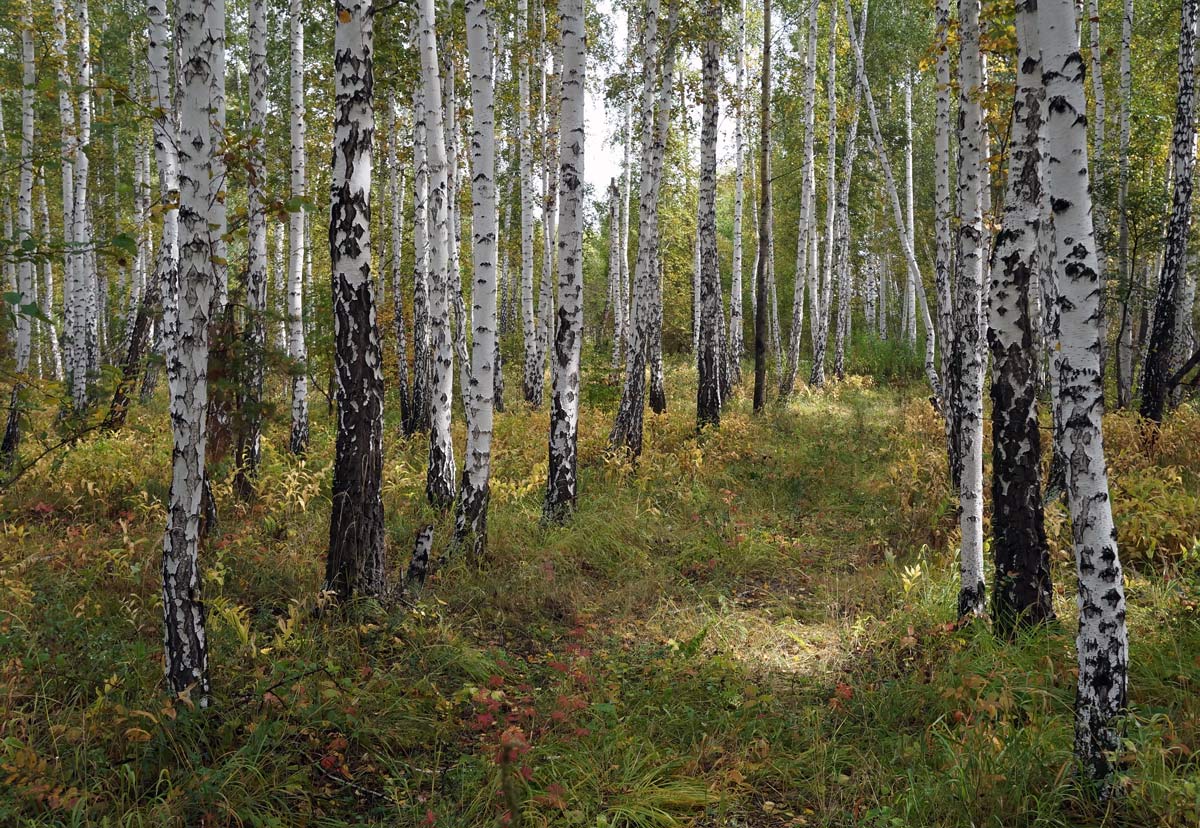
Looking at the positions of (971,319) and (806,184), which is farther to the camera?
(806,184)

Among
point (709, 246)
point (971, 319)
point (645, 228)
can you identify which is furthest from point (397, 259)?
point (971, 319)

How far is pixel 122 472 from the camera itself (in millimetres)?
8234

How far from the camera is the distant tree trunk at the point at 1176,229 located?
8.96 meters

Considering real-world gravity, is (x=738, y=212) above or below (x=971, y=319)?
above

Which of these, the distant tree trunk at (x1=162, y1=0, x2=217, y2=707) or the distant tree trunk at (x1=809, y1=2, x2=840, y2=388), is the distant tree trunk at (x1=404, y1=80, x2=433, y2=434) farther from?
the distant tree trunk at (x1=809, y1=2, x2=840, y2=388)

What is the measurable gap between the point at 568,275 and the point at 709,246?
17.8ft

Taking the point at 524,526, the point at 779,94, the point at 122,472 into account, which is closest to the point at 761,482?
the point at 524,526

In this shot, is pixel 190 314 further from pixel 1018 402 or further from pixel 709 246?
pixel 709 246

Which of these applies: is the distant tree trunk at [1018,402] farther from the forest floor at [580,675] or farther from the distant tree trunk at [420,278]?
the distant tree trunk at [420,278]

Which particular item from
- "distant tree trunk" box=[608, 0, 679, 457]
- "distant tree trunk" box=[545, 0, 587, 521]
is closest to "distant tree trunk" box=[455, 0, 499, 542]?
"distant tree trunk" box=[545, 0, 587, 521]

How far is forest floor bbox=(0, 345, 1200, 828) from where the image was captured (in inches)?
131

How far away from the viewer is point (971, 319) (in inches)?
191

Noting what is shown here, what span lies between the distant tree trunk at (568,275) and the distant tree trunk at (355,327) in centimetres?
268

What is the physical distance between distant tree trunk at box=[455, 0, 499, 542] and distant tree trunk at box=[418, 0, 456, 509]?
2.89 ft
